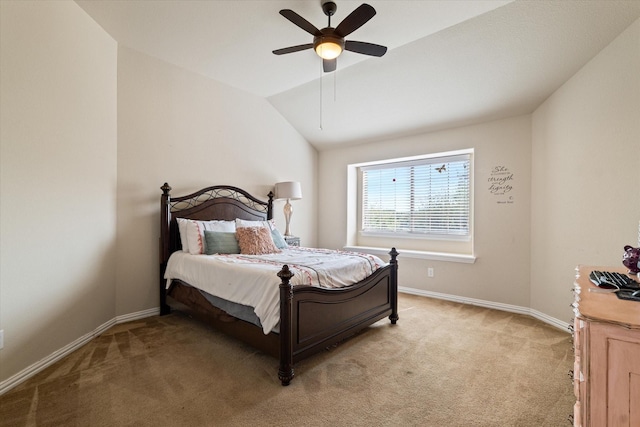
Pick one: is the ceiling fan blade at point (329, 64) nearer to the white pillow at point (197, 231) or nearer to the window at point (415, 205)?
the white pillow at point (197, 231)

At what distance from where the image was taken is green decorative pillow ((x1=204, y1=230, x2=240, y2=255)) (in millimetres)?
3166

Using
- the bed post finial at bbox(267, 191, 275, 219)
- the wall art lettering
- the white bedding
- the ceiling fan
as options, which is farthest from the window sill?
the ceiling fan

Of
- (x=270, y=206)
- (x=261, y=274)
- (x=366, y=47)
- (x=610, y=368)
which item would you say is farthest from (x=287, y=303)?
(x=270, y=206)

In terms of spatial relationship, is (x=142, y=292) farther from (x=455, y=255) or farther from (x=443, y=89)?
(x=443, y=89)

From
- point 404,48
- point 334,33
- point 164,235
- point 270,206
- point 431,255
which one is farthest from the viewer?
point 270,206

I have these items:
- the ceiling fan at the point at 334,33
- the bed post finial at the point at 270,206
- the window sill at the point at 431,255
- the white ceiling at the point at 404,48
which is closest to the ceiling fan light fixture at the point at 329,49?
the ceiling fan at the point at 334,33

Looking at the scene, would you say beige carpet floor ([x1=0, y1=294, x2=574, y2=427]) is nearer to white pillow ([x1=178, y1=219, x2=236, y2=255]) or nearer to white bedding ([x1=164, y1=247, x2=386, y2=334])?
white bedding ([x1=164, y1=247, x2=386, y2=334])

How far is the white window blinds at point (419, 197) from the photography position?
13.6ft

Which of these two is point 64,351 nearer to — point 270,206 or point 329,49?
point 270,206

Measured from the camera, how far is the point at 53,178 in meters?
2.30

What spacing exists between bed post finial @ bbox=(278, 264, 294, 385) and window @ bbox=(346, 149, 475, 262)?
2.72m

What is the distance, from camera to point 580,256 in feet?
8.95

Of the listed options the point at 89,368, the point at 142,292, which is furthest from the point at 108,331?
the point at 89,368

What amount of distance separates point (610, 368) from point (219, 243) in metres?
3.01
